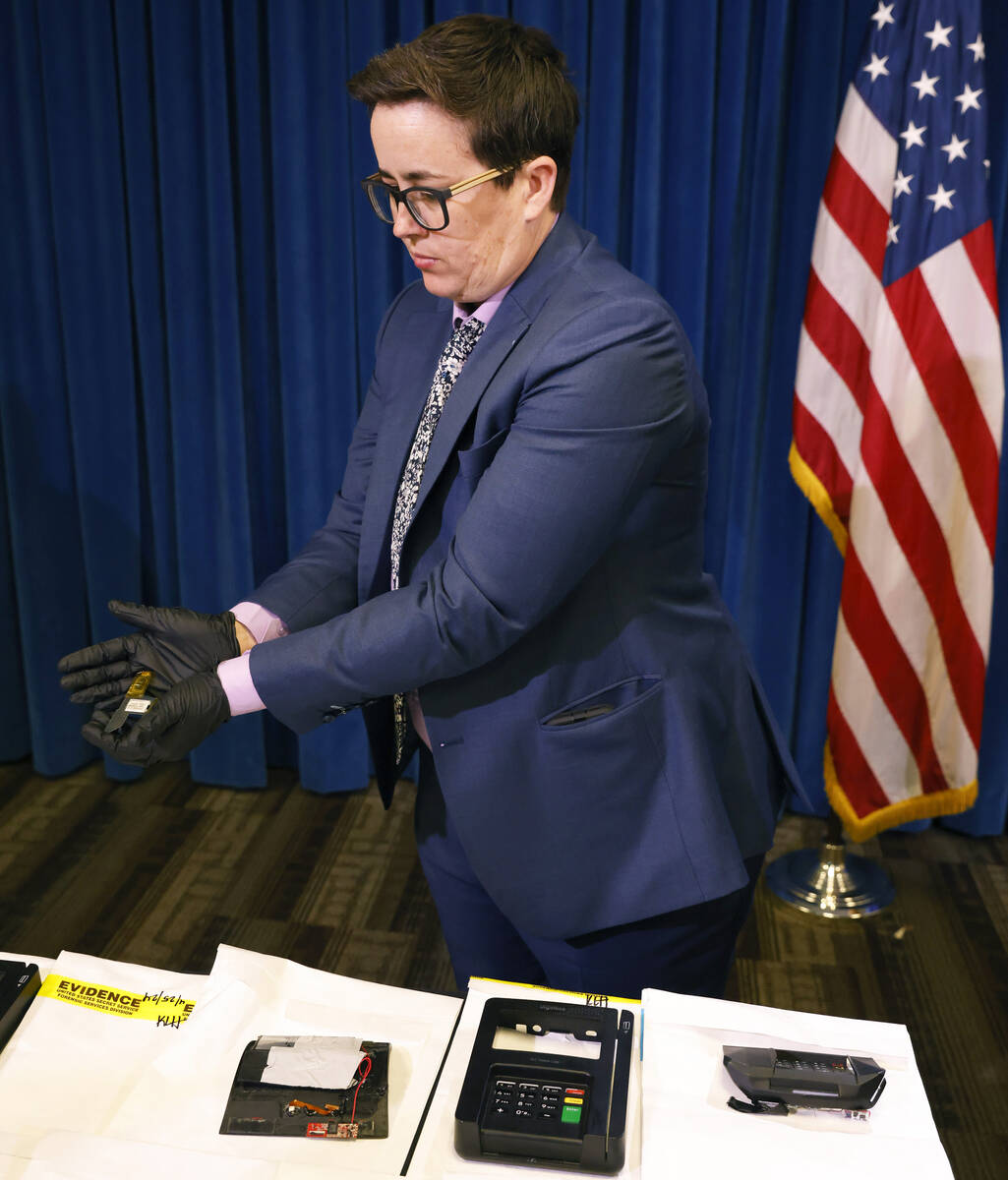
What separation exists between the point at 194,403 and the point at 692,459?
2.01 m

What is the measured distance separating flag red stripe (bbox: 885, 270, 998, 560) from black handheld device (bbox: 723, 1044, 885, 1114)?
1.67 meters

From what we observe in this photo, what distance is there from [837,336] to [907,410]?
0.22 m

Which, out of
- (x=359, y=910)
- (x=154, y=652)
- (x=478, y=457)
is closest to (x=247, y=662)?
(x=154, y=652)

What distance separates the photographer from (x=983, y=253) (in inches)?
90.7

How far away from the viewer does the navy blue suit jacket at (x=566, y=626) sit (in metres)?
1.12

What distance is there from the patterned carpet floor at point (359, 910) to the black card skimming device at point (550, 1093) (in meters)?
1.23

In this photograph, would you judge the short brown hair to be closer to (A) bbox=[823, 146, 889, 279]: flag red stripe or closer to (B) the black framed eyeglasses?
(B) the black framed eyeglasses

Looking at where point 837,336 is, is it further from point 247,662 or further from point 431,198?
point 247,662

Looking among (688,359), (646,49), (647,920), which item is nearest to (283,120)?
(646,49)

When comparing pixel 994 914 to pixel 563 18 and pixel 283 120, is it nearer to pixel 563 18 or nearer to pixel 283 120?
pixel 563 18

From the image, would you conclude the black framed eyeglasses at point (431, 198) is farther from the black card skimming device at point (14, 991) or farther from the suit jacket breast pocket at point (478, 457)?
the black card skimming device at point (14, 991)

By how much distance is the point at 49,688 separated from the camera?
10.5ft

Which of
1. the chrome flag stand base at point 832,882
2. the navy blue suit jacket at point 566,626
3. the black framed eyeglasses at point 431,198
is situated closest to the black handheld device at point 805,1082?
the navy blue suit jacket at point 566,626

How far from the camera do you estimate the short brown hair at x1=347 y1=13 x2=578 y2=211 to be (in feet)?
3.58
